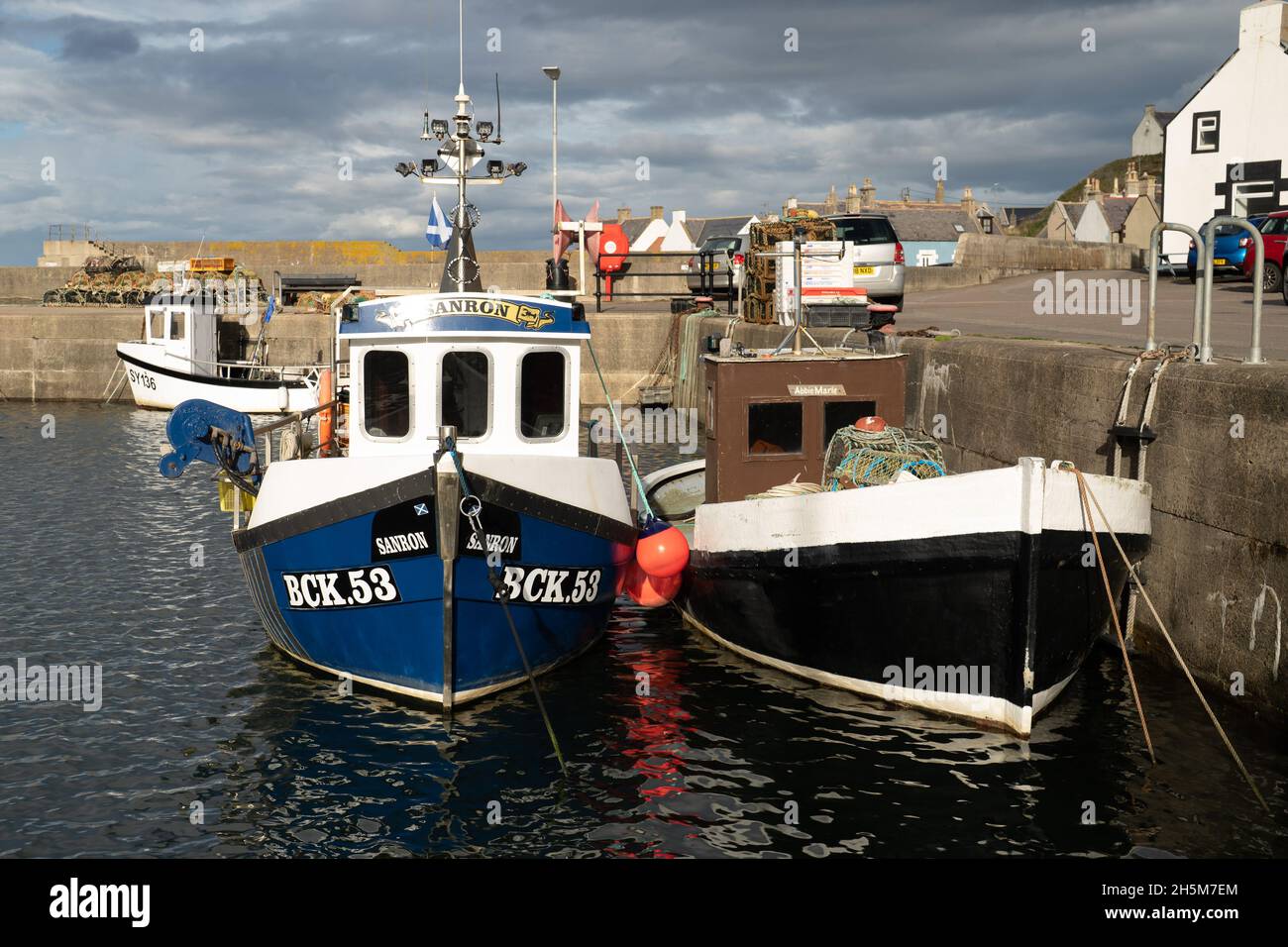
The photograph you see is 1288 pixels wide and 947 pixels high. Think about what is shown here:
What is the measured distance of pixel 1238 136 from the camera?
37594 millimetres

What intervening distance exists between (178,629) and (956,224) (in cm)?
6066

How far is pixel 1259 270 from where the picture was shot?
9.87 meters

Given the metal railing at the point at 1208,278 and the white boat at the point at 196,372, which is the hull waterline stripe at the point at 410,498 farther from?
the white boat at the point at 196,372

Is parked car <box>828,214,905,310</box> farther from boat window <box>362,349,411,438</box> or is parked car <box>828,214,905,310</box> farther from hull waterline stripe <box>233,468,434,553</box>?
hull waterline stripe <box>233,468,434,553</box>

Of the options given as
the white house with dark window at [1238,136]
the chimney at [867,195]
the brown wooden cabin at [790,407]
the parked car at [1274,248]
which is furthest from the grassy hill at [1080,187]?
the brown wooden cabin at [790,407]

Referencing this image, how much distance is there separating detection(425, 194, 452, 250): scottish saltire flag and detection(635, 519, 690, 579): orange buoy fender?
3641 millimetres

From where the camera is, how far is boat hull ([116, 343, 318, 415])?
103ft

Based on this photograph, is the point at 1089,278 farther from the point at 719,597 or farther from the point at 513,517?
the point at 513,517

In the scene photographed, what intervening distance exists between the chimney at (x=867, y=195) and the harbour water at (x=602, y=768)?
6325 centimetres

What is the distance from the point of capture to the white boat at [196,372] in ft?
103

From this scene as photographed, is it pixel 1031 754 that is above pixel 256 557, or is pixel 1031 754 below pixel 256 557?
below

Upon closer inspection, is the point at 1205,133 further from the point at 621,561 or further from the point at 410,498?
the point at 410,498

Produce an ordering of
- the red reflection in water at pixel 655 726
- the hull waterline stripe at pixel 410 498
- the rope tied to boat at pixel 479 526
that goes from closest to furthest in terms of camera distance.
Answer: the red reflection in water at pixel 655 726 → the rope tied to boat at pixel 479 526 → the hull waterline stripe at pixel 410 498
